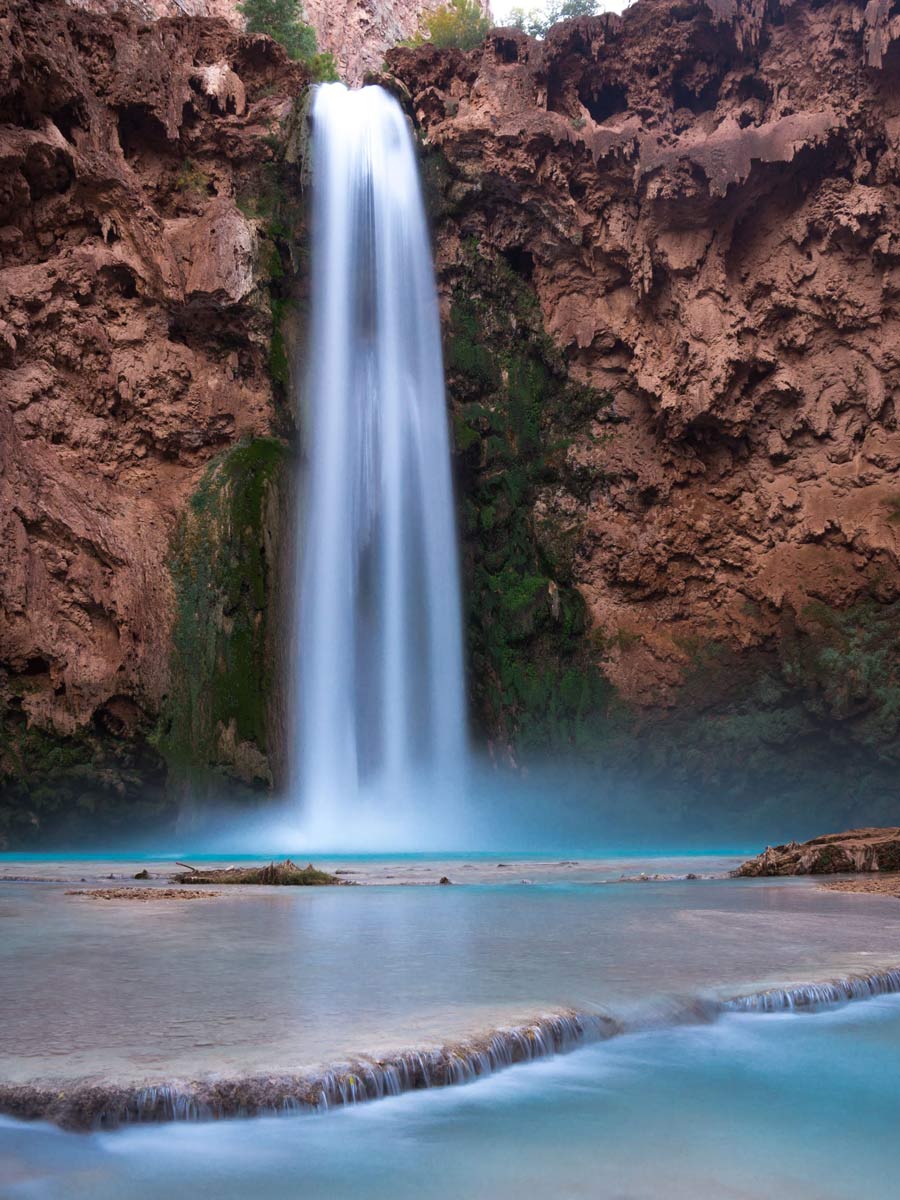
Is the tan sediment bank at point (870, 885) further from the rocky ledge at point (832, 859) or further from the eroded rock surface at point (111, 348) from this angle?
the eroded rock surface at point (111, 348)

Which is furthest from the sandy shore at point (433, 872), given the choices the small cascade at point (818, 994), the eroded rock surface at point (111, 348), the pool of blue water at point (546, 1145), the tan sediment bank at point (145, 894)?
the eroded rock surface at point (111, 348)

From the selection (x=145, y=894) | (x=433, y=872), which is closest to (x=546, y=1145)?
(x=145, y=894)

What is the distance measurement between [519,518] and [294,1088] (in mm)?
20434

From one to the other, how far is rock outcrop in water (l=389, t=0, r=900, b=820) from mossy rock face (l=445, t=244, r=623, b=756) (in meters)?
0.06

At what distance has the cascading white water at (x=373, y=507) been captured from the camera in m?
19.3

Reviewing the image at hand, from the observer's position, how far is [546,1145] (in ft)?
7.28

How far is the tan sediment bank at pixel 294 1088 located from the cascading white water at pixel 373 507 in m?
15.3

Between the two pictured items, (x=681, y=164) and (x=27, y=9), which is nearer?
(x=27, y=9)

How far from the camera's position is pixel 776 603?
20.8 metres

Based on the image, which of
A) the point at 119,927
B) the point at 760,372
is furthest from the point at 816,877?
the point at 760,372

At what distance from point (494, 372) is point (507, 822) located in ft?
31.2

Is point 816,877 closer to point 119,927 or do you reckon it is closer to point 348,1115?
point 119,927

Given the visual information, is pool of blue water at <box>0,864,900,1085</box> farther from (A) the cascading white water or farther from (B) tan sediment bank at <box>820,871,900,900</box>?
(A) the cascading white water

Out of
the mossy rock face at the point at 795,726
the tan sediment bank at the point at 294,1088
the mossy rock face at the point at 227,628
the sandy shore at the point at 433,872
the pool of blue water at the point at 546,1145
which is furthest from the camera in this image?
the mossy rock face at the point at 795,726
